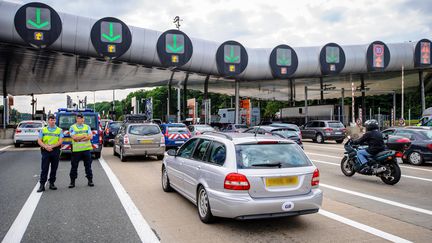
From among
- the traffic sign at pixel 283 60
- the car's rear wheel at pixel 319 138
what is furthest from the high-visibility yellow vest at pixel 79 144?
the traffic sign at pixel 283 60

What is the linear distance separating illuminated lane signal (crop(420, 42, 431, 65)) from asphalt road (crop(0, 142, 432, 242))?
28099 mm

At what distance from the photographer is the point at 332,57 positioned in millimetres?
33062

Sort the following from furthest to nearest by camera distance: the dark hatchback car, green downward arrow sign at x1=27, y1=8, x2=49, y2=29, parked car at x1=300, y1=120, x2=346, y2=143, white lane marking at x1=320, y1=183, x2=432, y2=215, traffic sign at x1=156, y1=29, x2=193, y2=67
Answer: traffic sign at x1=156, y1=29, x2=193, y2=67, parked car at x1=300, y1=120, x2=346, y2=143, green downward arrow sign at x1=27, y1=8, x2=49, y2=29, the dark hatchback car, white lane marking at x1=320, y1=183, x2=432, y2=215

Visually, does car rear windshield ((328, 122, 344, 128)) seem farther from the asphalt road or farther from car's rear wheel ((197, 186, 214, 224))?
car's rear wheel ((197, 186, 214, 224))

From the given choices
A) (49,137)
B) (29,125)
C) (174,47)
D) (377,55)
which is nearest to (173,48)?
(174,47)

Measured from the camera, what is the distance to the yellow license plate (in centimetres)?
529

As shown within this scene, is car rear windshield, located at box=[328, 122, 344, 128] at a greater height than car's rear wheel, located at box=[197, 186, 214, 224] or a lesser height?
greater

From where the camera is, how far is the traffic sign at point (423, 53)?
33562 millimetres

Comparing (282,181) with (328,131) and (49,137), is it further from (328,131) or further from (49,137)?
(328,131)

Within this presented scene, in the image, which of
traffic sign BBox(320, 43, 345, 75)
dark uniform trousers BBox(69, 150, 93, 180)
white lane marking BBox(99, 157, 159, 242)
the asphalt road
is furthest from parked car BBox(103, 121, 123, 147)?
traffic sign BBox(320, 43, 345, 75)

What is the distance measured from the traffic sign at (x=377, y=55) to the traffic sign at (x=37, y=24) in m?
25.6

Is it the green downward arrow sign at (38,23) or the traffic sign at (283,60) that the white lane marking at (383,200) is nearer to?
the green downward arrow sign at (38,23)

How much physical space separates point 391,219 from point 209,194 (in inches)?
120

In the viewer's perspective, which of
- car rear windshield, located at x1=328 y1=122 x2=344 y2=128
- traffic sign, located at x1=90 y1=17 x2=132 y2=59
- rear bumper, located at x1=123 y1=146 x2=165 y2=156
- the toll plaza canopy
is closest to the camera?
rear bumper, located at x1=123 y1=146 x2=165 y2=156
